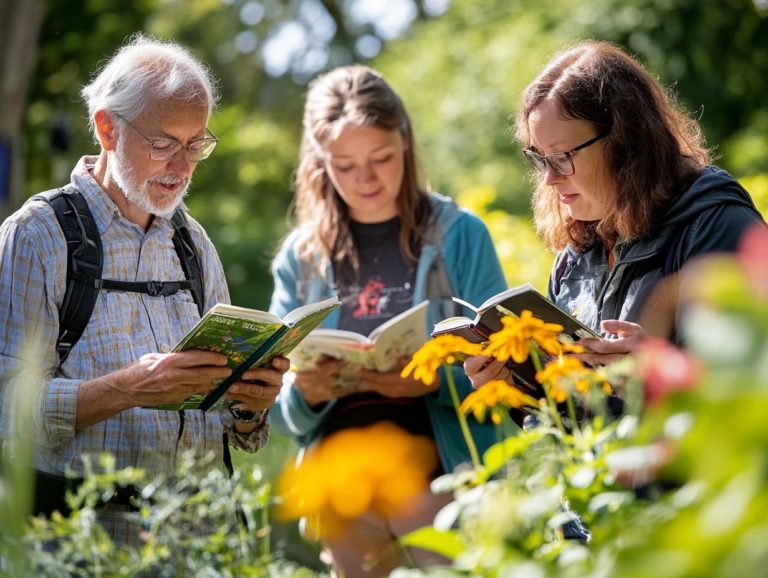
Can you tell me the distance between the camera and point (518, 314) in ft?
8.51

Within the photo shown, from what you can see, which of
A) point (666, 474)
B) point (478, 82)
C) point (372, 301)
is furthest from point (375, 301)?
point (478, 82)

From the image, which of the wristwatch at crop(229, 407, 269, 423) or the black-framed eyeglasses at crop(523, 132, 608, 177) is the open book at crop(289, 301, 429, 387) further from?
the black-framed eyeglasses at crop(523, 132, 608, 177)

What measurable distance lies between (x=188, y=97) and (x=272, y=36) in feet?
70.3

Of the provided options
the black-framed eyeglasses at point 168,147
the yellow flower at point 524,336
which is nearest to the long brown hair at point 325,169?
the black-framed eyeglasses at point 168,147

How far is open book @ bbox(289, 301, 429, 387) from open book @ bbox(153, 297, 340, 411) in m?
0.39

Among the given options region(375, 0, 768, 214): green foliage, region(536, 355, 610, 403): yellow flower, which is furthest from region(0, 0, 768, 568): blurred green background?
region(536, 355, 610, 403): yellow flower

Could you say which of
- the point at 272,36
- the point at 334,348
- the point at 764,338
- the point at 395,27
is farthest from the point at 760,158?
the point at 272,36

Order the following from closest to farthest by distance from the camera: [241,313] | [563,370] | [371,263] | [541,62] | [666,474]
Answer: [666,474]
[563,370]
[241,313]
[371,263]
[541,62]

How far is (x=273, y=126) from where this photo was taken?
2195 centimetres

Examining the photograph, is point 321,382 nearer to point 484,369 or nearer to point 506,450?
point 484,369

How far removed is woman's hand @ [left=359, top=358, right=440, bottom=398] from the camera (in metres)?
3.50

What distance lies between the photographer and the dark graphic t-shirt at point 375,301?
3615 millimetres

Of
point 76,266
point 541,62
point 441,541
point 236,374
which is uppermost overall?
point 541,62

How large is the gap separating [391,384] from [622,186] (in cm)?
111
